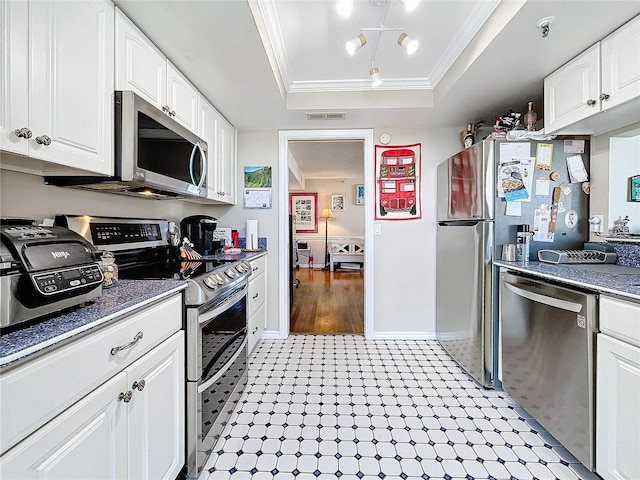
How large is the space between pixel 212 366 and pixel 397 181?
7.73ft

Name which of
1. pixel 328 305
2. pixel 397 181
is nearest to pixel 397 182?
pixel 397 181

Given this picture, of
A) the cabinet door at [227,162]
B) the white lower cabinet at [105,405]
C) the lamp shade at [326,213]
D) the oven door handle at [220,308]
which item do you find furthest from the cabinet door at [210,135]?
the lamp shade at [326,213]

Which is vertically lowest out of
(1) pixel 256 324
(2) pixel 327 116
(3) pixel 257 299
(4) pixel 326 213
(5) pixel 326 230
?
(1) pixel 256 324

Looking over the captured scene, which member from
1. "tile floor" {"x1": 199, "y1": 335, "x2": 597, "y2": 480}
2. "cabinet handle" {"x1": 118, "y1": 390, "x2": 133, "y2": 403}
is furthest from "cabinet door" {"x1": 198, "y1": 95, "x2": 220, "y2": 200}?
"cabinet handle" {"x1": 118, "y1": 390, "x2": 133, "y2": 403}

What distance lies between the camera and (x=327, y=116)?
2.69m

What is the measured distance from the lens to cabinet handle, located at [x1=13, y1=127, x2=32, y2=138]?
0.92 meters

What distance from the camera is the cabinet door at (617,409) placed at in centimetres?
112

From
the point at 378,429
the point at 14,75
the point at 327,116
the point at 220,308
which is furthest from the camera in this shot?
the point at 327,116

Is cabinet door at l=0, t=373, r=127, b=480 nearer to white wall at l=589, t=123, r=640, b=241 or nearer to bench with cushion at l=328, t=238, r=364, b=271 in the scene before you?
white wall at l=589, t=123, r=640, b=241

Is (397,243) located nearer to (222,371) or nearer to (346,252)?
(222,371)

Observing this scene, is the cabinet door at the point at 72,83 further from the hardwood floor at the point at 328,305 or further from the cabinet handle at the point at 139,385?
the hardwood floor at the point at 328,305

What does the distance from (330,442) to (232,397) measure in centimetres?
61

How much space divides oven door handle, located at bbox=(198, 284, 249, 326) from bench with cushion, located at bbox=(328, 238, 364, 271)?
5524 mm

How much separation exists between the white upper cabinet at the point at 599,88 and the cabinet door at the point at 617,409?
1187 millimetres
